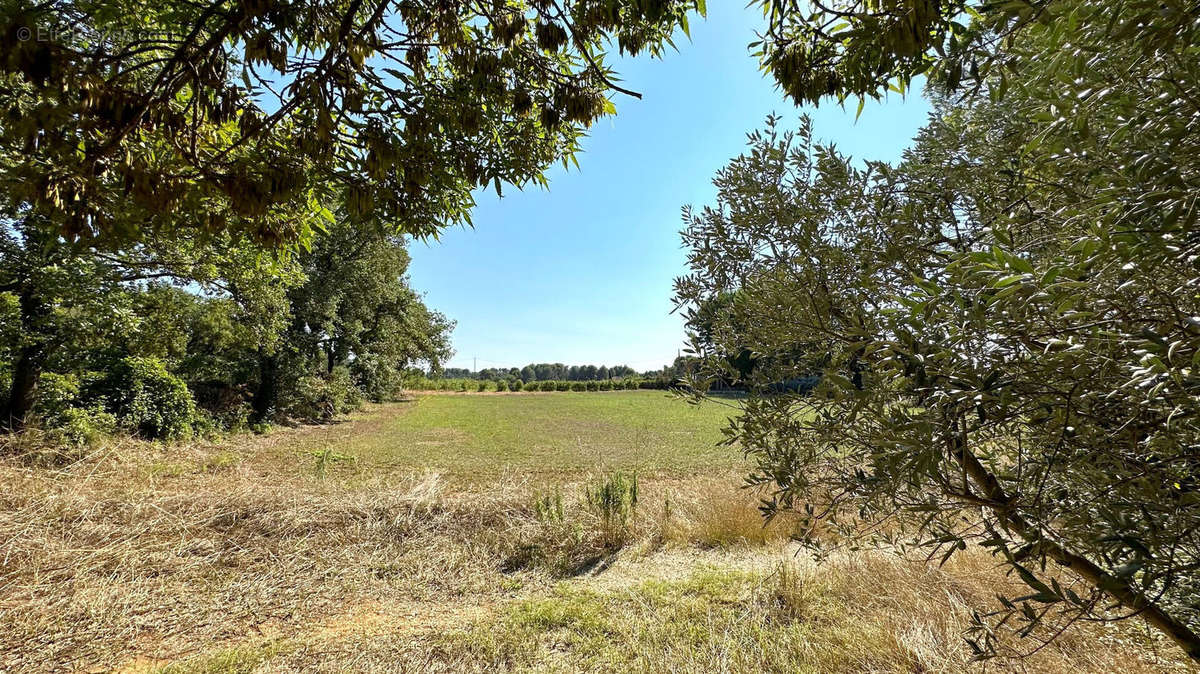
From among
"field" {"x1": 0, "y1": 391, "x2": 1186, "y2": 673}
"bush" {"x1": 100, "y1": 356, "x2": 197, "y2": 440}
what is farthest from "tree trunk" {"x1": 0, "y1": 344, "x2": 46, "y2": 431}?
"field" {"x1": 0, "y1": 391, "x2": 1186, "y2": 673}

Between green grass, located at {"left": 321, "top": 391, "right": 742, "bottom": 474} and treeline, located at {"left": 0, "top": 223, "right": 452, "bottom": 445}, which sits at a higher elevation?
treeline, located at {"left": 0, "top": 223, "right": 452, "bottom": 445}

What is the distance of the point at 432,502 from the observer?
4.80 meters

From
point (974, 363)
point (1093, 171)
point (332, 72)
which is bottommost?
point (974, 363)

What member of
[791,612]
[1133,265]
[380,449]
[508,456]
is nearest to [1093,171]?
[1133,265]

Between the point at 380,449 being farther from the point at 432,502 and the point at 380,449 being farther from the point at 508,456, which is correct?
the point at 432,502

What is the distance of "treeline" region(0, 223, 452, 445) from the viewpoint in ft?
21.4

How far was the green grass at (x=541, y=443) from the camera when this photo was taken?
35.1 feet

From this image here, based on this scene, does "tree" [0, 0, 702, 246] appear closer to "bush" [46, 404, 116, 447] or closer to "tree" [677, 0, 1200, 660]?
"tree" [677, 0, 1200, 660]

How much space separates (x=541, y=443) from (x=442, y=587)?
11052mm

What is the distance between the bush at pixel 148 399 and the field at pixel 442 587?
14.4ft

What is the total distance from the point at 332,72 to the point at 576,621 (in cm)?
350

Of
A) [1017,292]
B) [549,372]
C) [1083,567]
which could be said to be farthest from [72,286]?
[549,372]

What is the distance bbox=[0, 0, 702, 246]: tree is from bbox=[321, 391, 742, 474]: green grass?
484cm

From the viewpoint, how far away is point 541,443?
1449cm
